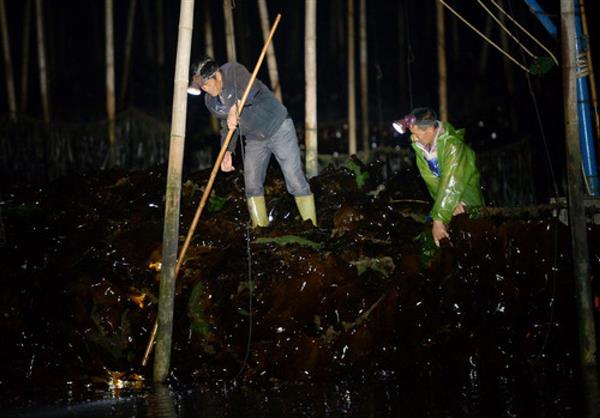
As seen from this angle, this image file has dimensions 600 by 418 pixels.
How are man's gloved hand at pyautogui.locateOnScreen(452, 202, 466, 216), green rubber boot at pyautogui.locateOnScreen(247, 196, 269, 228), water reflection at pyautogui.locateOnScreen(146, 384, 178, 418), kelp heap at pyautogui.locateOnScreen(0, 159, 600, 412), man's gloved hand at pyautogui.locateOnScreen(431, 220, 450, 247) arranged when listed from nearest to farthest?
water reflection at pyautogui.locateOnScreen(146, 384, 178, 418), kelp heap at pyautogui.locateOnScreen(0, 159, 600, 412), man's gloved hand at pyautogui.locateOnScreen(431, 220, 450, 247), man's gloved hand at pyautogui.locateOnScreen(452, 202, 466, 216), green rubber boot at pyautogui.locateOnScreen(247, 196, 269, 228)

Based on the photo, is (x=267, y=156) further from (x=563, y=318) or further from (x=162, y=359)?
(x=563, y=318)

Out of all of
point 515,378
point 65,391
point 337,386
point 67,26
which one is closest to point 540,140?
point 515,378

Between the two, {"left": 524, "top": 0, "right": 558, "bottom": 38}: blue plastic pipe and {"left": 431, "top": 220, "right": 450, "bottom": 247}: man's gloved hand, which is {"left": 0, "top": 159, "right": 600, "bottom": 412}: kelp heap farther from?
{"left": 524, "top": 0, "right": 558, "bottom": 38}: blue plastic pipe

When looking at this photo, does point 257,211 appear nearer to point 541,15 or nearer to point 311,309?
point 311,309

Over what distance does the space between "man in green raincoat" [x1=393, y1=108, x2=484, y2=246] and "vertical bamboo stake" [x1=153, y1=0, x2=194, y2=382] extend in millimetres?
2327

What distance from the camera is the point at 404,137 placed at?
49.9 ft

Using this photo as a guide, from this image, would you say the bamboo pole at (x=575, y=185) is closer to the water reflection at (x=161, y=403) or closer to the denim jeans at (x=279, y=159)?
the denim jeans at (x=279, y=159)

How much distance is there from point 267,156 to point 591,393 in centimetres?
433

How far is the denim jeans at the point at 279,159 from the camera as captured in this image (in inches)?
320

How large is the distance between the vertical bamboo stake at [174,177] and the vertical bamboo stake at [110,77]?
4786 millimetres

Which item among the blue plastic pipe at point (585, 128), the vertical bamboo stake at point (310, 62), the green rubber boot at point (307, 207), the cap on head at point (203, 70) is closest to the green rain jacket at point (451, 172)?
the blue plastic pipe at point (585, 128)

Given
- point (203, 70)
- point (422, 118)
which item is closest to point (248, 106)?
point (203, 70)

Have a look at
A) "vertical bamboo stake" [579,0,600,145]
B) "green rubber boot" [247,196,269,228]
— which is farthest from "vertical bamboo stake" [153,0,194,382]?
"vertical bamboo stake" [579,0,600,145]

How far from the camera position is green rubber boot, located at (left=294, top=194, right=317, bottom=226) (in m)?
8.39
